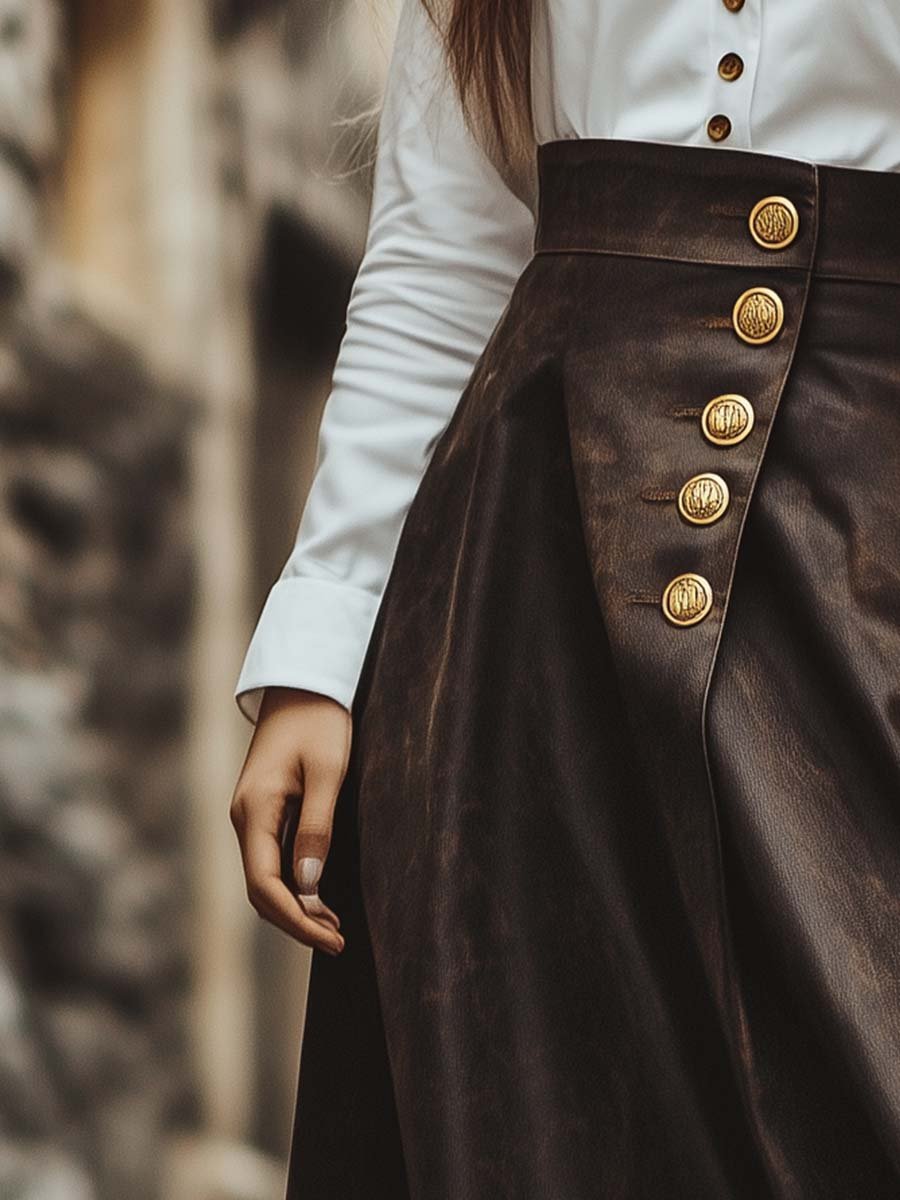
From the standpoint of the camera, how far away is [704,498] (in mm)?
667

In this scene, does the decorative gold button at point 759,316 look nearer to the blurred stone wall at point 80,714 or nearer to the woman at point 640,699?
the woman at point 640,699

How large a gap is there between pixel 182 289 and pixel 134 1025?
2.64 ft

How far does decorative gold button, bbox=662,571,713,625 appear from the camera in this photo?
2.15 feet

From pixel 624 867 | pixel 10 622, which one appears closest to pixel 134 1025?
pixel 10 622

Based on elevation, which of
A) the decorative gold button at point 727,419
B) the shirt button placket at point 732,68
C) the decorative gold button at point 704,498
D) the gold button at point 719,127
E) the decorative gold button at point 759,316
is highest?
the shirt button placket at point 732,68

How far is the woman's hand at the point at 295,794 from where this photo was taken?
2.52 ft

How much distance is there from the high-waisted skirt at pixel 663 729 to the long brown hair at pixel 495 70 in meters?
0.09

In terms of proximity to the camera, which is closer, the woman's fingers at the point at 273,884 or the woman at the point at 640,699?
the woman at the point at 640,699

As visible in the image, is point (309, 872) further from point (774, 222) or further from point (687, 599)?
point (774, 222)

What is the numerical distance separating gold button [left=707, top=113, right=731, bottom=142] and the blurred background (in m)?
1.10

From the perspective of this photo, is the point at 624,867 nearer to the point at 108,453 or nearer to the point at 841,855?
the point at 841,855

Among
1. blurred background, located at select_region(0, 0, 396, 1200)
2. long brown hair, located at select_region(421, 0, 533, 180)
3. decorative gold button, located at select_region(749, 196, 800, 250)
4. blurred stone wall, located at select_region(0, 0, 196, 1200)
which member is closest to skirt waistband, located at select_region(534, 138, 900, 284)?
decorative gold button, located at select_region(749, 196, 800, 250)

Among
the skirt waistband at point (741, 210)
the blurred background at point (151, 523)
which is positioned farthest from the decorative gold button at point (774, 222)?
the blurred background at point (151, 523)

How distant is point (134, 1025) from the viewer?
1.89m
